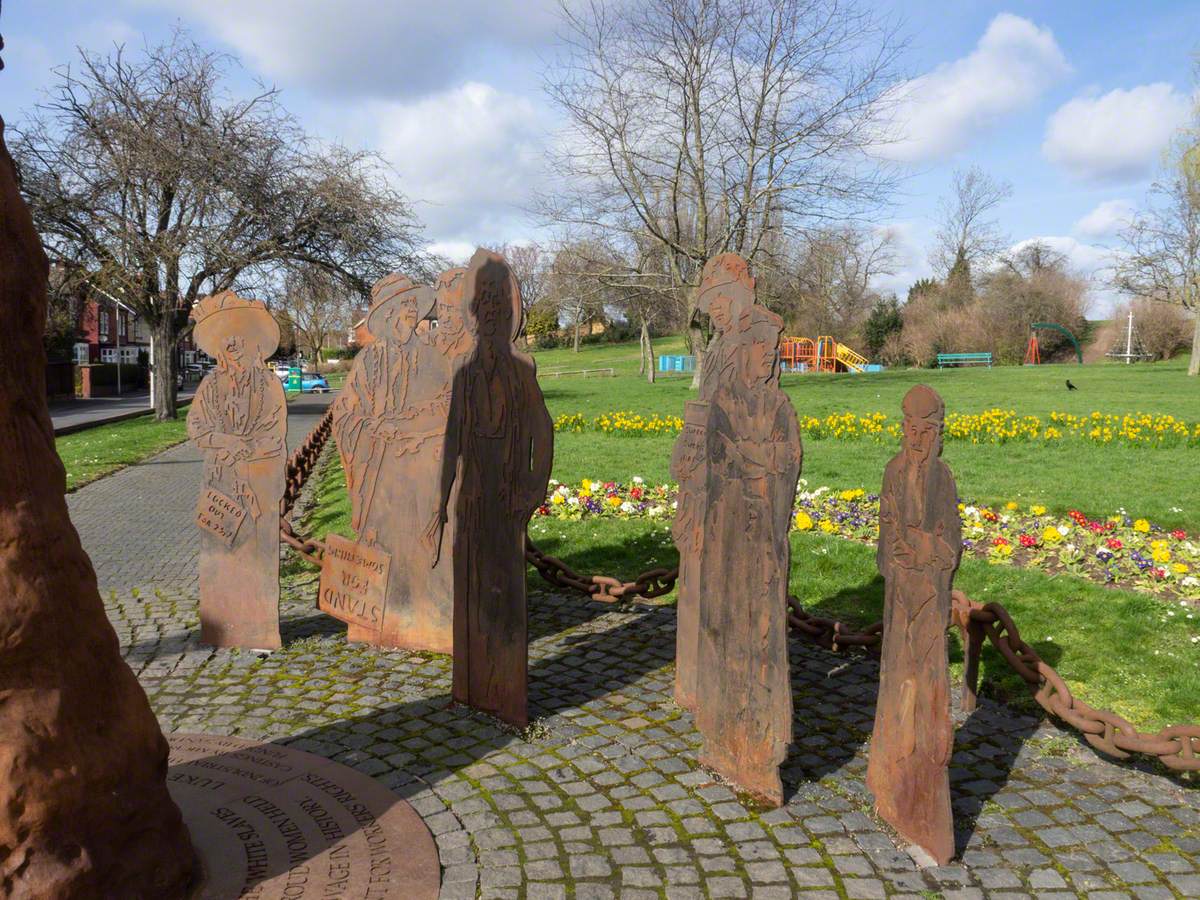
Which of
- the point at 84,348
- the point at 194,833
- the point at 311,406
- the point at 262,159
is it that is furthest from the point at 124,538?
the point at 84,348

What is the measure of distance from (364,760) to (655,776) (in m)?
1.43

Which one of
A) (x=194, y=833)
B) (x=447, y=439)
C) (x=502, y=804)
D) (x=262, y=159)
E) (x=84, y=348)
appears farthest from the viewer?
(x=84, y=348)

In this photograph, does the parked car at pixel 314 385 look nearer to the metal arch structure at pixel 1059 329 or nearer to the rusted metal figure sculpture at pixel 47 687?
the metal arch structure at pixel 1059 329

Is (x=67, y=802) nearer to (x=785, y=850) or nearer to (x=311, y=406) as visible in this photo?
(x=785, y=850)

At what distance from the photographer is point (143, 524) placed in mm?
10703

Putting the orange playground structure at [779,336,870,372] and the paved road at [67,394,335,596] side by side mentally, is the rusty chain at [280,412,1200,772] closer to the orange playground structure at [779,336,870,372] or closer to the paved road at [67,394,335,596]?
the paved road at [67,394,335,596]

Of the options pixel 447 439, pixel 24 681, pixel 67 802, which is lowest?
pixel 67 802

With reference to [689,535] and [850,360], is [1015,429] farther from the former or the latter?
[850,360]

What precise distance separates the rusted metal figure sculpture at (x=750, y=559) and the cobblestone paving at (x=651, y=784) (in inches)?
11.7

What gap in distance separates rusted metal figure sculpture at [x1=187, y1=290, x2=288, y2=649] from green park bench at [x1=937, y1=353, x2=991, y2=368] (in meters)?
44.8

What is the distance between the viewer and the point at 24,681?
2838 millimetres

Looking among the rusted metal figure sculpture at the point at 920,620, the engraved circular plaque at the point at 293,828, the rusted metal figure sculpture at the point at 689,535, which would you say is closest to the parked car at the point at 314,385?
the rusted metal figure sculpture at the point at 689,535

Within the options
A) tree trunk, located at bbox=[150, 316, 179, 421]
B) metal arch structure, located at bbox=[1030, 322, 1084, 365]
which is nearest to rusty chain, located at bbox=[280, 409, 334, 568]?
tree trunk, located at bbox=[150, 316, 179, 421]

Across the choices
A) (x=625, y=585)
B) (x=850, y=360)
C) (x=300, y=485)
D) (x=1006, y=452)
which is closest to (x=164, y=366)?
(x=300, y=485)
